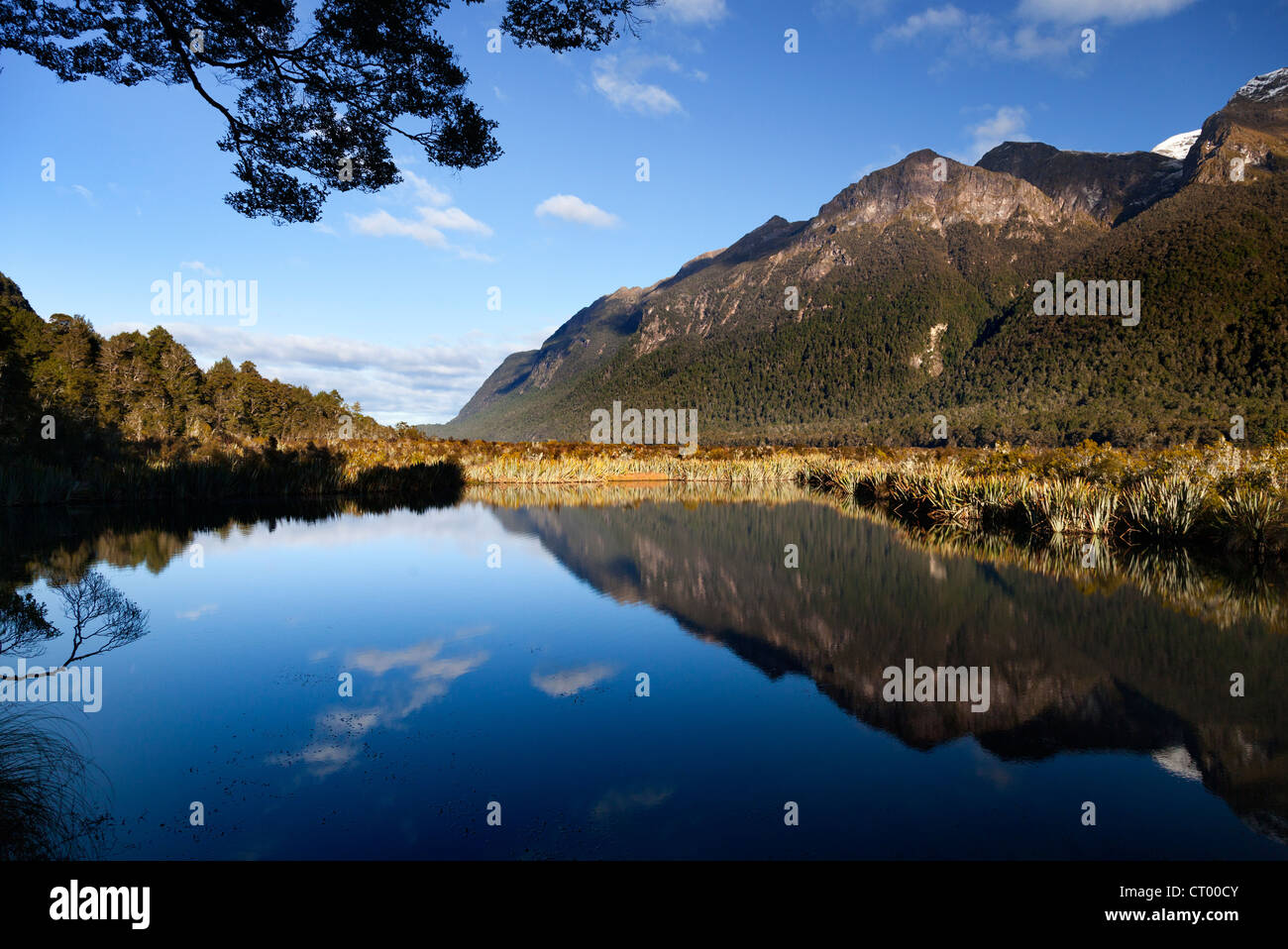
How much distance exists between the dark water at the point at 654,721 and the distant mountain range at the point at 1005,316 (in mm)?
26268

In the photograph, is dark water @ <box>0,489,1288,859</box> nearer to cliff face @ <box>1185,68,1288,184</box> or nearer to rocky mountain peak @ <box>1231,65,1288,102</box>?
cliff face @ <box>1185,68,1288,184</box>

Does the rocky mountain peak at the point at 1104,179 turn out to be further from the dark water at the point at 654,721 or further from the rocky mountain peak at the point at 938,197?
the dark water at the point at 654,721

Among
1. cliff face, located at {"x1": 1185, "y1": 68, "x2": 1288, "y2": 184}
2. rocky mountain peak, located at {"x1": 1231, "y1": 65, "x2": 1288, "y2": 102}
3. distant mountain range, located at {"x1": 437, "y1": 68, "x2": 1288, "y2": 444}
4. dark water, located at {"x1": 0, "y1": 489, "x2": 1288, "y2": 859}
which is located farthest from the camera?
rocky mountain peak, located at {"x1": 1231, "y1": 65, "x2": 1288, "y2": 102}

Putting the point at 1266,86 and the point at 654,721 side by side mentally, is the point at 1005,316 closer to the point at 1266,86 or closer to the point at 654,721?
the point at 1266,86

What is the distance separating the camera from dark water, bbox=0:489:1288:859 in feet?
13.7

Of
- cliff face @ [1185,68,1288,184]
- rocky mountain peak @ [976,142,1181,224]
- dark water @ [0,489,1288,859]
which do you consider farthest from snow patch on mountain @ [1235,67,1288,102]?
dark water @ [0,489,1288,859]

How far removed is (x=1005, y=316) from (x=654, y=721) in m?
134

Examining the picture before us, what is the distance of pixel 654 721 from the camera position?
241 inches

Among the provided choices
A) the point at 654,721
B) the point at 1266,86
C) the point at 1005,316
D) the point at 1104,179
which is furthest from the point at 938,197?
the point at 654,721

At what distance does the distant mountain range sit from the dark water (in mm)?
26268

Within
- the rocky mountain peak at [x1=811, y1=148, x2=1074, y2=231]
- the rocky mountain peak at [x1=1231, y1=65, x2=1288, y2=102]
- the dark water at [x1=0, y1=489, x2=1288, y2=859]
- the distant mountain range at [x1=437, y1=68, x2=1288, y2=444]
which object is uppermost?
the rocky mountain peak at [x1=1231, y1=65, x2=1288, y2=102]

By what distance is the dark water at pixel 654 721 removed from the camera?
416 cm

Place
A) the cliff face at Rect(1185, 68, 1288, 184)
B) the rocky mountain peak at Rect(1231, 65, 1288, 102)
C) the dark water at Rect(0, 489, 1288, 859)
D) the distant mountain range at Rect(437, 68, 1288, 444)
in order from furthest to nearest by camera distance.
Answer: the rocky mountain peak at Rect(1231, 65, 1288, 102), the cliff face at Rect(1185, 68, 1288, 184), the distant mountain range at Rect(437, 68, 1288, 444), the dark water at Rect(0, 489, 1288, 859)

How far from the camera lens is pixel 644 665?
7.90 meters
